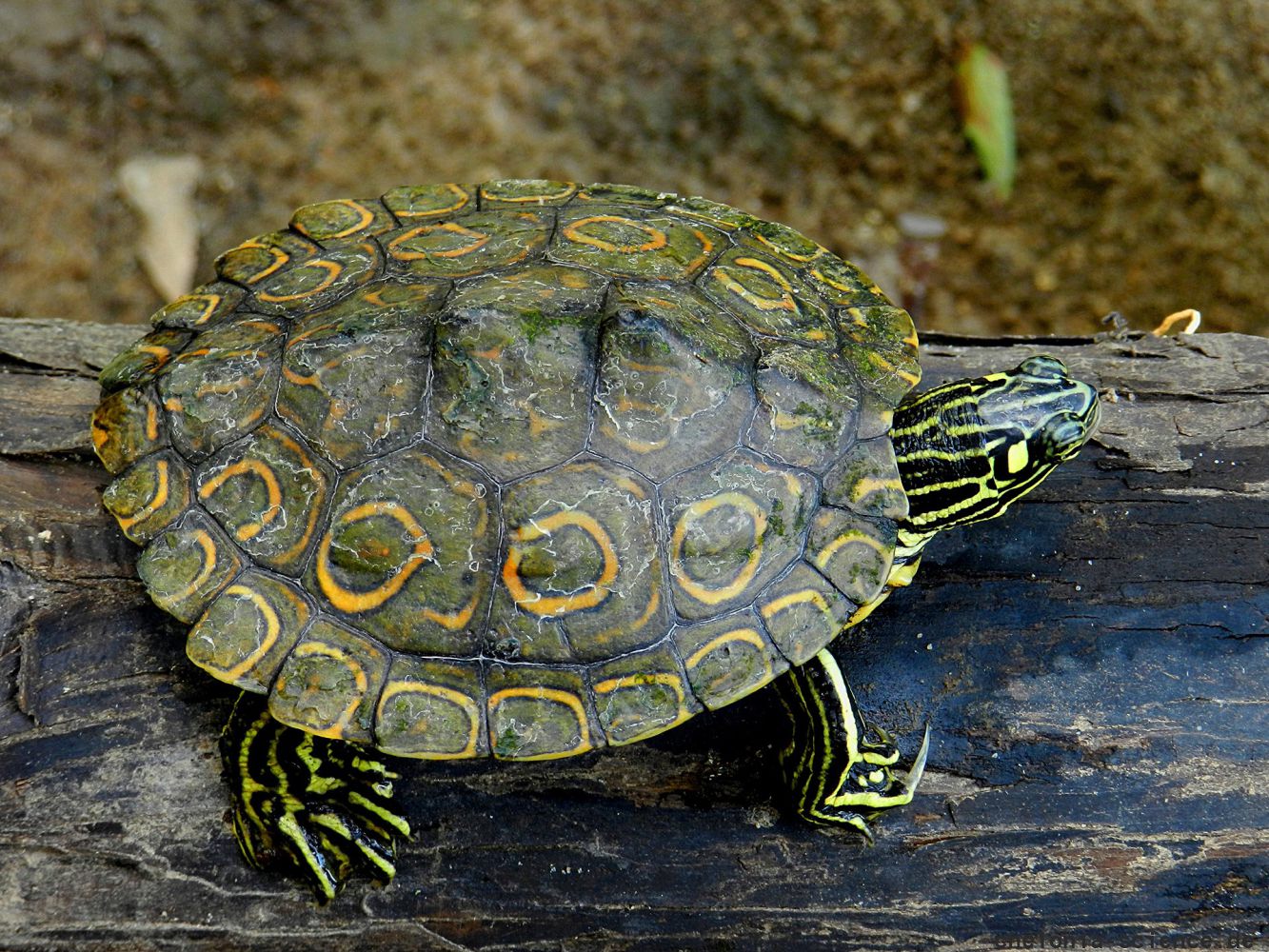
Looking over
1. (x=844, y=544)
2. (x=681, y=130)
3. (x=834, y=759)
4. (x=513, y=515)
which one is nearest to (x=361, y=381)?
(x=513, y=515)

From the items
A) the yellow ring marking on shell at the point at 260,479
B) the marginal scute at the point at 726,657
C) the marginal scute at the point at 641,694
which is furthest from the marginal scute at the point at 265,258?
the marginal scute at the point at 726,657

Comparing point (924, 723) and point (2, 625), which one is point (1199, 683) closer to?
point (924, 723)

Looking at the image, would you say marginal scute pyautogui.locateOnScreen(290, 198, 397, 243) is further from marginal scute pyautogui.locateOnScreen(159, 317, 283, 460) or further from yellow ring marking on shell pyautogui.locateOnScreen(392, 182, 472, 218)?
marginal scute pyautogui.locateOnScreen(159, 317, 283, 460)

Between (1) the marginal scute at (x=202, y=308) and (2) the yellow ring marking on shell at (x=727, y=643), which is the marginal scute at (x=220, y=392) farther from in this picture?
(2) the yellow ring marking on shell at (x=727, y=643)

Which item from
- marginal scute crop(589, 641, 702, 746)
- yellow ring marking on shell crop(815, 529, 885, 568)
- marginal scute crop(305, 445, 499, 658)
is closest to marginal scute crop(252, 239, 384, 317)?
marginal scute crop(305, 445, 499, 658)

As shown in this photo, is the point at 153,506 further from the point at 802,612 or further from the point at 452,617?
the point at 802,612
